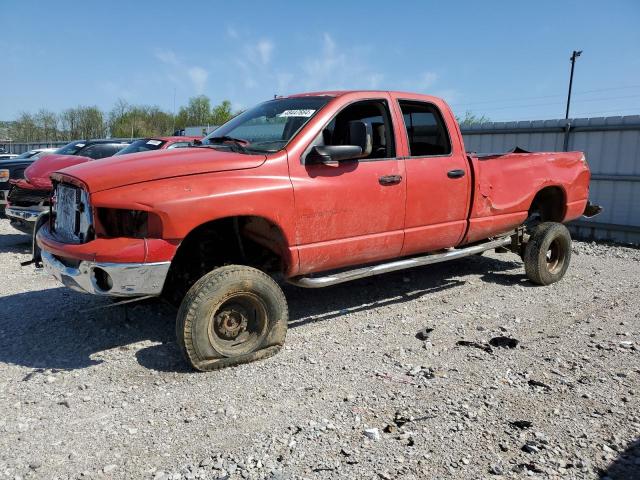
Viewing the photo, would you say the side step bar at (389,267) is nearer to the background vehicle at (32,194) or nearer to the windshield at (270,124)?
the windshield at (270,124)

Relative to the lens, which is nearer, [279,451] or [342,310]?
[279,451]

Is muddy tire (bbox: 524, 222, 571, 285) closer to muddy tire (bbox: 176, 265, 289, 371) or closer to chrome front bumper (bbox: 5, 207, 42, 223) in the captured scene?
muddy tire (bbox: 176, 265, 289, 371)

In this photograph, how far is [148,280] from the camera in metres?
3.45

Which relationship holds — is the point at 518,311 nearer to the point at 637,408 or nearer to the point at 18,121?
the point at 637,408

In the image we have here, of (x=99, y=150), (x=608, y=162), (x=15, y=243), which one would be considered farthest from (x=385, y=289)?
(x=99, y=150)

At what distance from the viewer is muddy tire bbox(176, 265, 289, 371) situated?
3.61 m

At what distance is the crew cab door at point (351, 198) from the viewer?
406cm

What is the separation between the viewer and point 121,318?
191 inches

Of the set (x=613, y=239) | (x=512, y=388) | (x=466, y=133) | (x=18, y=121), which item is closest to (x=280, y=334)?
(x=512, y=388)

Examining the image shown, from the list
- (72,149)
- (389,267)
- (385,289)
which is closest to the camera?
(389,267)

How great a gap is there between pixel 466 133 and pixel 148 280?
10.1m

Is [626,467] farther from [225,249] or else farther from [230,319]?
[225,249]

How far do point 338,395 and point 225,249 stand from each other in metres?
1.67

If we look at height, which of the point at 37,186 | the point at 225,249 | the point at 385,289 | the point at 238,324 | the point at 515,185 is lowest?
the point at 385,289
